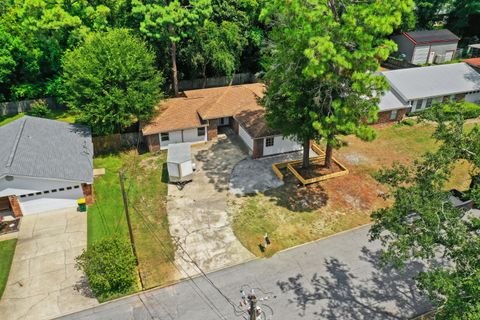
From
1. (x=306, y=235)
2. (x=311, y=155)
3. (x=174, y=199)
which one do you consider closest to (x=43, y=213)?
(x=174, y=199)

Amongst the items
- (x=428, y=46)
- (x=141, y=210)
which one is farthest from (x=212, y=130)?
(x=428, y=46)

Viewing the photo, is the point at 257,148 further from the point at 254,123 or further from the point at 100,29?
the point at 100,29

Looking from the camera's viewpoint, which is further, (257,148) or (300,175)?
(257,148)

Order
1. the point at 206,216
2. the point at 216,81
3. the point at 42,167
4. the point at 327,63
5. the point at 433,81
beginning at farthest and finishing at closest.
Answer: the point at 216,81 → the point at 433,81 → the point at 206,216 → the point at 42,167 → the point at 327,63

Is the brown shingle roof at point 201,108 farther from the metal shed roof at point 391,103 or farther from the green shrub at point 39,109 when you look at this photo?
the green shrub at point 39,109

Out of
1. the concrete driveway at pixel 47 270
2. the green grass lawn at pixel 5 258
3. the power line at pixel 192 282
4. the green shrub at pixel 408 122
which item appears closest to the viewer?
the power line at pixel 192 282

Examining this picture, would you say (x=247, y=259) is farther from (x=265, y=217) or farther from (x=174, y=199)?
(x=174, y=199)

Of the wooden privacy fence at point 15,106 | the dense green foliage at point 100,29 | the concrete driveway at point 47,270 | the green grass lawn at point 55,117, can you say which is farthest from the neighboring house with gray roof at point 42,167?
the wooden privacy fence at point 15,106
